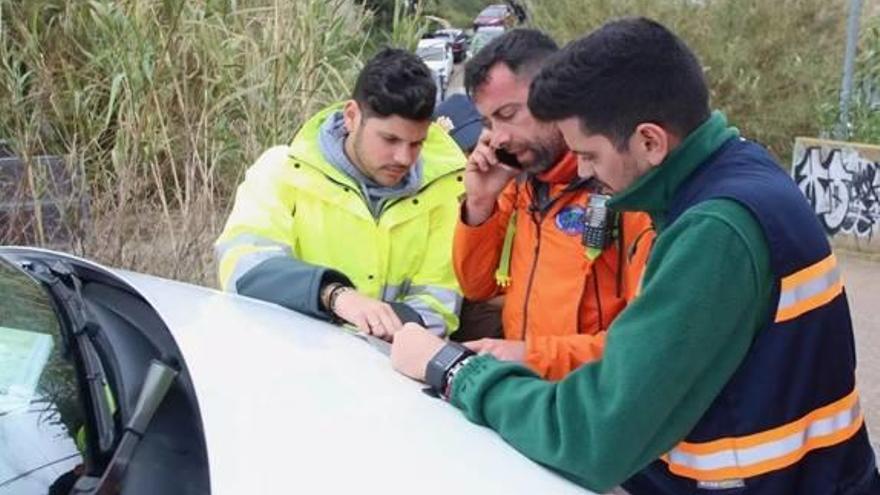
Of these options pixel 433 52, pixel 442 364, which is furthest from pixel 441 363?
pixel 433 52

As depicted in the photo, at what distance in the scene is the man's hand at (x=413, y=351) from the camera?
2002 millimetres

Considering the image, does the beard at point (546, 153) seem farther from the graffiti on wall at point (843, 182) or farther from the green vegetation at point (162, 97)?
the graffiti on wall at point (843, 182)

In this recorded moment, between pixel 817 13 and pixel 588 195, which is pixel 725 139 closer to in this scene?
pixel 588 195

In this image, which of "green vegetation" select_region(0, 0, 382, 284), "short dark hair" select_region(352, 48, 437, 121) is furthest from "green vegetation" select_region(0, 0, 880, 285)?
"short dark hair" select_region(352, 48, 437, 121)

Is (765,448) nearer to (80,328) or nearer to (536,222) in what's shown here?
(536,222)

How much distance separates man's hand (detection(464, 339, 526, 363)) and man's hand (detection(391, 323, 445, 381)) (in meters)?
0.13

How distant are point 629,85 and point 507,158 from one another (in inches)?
29.3

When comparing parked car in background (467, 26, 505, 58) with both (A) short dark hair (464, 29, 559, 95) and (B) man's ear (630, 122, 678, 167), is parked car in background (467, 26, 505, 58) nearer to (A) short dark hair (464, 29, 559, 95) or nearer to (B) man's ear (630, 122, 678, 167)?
(A) short dark hair (464, 29, 559, 95)

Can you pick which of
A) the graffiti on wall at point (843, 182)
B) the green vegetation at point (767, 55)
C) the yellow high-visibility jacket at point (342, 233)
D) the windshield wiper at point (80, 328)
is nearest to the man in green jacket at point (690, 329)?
the windshield wiper at point (80, 328)

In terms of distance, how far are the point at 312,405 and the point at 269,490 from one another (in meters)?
0.29

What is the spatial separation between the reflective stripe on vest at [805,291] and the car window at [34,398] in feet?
3.64

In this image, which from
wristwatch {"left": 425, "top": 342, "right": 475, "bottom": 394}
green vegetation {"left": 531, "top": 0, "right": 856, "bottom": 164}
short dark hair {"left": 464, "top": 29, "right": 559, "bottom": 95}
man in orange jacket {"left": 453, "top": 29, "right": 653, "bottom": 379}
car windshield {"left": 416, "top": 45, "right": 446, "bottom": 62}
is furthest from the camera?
green vegetation {"left": 531, "top": 0, "right": 856, "bottom": 164}

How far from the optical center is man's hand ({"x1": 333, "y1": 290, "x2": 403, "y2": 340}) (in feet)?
7.73

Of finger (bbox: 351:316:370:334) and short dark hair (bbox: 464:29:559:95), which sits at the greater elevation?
short dark hair (bbox: 464:29:559:95)
